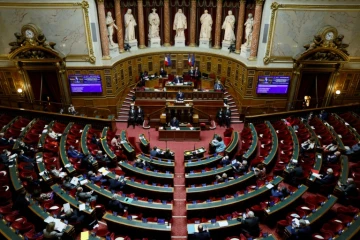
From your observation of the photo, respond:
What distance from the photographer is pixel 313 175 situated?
1002cm

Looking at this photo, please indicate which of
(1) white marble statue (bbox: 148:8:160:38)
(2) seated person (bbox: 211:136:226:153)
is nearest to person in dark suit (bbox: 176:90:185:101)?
(2) seated person (bbox: 211:136:226:153)

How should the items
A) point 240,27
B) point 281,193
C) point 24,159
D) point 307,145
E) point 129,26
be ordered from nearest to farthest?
point 281,193
point 24,159
point 307,145
point 240,27
point 129,26

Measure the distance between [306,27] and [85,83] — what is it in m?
12.3

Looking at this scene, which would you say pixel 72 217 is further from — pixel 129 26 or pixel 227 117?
pixel 129 26

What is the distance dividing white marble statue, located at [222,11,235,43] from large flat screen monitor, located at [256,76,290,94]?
3.88m

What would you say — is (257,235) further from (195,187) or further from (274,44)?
(274,44)

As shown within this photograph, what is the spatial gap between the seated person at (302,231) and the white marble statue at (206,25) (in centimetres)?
1413

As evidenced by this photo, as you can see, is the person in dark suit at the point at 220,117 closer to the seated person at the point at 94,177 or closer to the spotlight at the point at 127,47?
the spotlight at the point at 127,47

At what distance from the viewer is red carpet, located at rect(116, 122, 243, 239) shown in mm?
9427

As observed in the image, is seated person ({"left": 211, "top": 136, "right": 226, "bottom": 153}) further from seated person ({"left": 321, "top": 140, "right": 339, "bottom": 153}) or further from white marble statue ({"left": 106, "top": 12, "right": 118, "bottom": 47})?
white marble statue ({"left": 106, "top": 12, "right": 118, "bottom": 47})

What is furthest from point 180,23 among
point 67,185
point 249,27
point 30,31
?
point 67,185

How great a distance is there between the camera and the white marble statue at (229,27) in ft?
59.3

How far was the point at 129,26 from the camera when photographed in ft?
60.4

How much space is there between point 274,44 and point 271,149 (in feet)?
20.7
